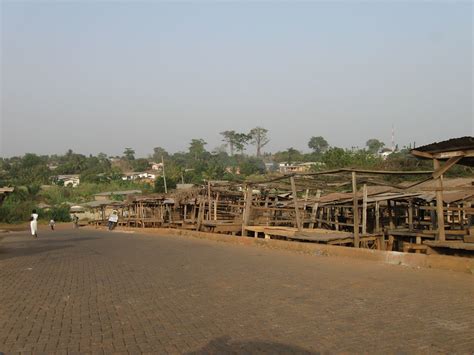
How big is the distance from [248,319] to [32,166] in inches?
3423

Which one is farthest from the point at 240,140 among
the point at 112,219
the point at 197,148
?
the point at 112,219

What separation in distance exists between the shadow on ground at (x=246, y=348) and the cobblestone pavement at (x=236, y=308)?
1cm

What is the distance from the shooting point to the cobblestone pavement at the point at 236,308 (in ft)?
17.5

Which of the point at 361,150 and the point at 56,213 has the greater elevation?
the point at 361,150

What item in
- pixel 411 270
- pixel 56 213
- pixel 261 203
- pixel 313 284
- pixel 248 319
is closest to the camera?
pixel 248 319

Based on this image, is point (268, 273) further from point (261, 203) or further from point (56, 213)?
point (56, 213)

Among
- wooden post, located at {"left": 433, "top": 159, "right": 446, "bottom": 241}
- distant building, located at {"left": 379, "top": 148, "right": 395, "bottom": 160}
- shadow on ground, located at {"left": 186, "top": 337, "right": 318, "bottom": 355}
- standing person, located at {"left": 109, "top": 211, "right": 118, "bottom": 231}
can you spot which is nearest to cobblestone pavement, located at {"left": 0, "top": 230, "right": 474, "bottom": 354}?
shadow on ground, located at {"left": 186, "top": 337, "right": 318, "bottom": 355}

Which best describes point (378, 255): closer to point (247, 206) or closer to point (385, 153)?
point (247, 206)

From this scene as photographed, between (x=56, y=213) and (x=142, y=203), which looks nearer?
(x=142, y=203)

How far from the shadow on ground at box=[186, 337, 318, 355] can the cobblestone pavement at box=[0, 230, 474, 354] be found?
1 centimetres

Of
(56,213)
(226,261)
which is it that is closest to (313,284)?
(226,261)

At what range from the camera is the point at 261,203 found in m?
24.6

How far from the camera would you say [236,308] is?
275 inches

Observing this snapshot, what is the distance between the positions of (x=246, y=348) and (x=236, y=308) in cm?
183
